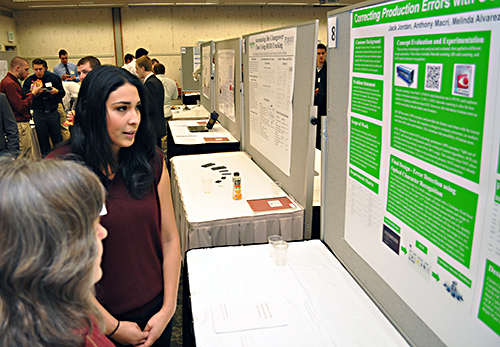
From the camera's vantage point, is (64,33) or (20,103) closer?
(20,103)

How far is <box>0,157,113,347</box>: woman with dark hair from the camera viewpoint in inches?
24.1

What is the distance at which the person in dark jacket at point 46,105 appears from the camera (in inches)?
217

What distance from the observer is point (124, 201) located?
1.38 metres

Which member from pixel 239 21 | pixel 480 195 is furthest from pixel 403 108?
pixel 239 21

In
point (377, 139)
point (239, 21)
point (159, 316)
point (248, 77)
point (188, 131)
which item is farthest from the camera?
point (239, 21)

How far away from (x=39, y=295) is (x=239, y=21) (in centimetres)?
1116

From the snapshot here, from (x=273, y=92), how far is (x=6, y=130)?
2.26m

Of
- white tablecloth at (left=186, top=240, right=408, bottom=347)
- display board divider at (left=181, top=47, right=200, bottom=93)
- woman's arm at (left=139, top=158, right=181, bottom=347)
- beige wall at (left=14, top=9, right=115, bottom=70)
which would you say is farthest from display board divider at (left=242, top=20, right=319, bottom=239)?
beige wall at (left=14, top=9, right=115, bottom=70)

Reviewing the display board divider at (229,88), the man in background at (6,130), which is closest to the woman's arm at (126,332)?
the display board divider at (229,88)

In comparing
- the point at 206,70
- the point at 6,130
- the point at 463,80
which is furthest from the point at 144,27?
the point at 463,80

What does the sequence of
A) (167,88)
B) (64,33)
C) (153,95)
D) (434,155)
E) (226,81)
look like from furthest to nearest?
(64,33), (167,88), (153,95), (226,81), (434,155)

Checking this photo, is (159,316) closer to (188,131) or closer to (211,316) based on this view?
(211,316)

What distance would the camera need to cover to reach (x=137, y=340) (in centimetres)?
138

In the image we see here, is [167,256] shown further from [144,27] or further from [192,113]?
[144,27]
